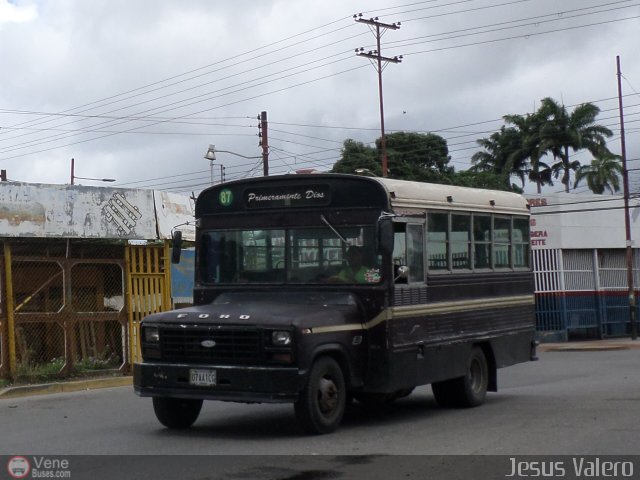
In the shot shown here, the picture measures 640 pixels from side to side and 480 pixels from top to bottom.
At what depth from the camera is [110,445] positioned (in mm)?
10125

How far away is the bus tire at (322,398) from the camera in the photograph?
33.2 feet

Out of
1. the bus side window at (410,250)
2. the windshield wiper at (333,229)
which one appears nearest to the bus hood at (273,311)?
the windshield wiper at (333,229)

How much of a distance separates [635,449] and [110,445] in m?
5.27

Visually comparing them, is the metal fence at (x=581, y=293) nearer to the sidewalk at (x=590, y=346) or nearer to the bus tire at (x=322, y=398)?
the sidewalk at (x=590, y=346)

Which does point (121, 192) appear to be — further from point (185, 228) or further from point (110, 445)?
point (110, 445)

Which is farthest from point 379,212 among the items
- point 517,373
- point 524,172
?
point 524,172

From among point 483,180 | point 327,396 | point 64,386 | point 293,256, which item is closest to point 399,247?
point 293,256

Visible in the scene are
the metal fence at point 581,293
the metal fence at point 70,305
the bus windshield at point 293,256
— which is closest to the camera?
the bus windshield at point 293,256

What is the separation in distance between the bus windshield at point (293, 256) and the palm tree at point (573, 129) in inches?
1798

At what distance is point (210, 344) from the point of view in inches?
406

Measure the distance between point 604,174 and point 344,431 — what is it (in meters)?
46.8

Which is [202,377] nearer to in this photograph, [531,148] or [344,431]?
[344,431]

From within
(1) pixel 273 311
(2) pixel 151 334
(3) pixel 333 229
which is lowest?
(2) pixel 151 334

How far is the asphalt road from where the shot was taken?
932 centimetres
